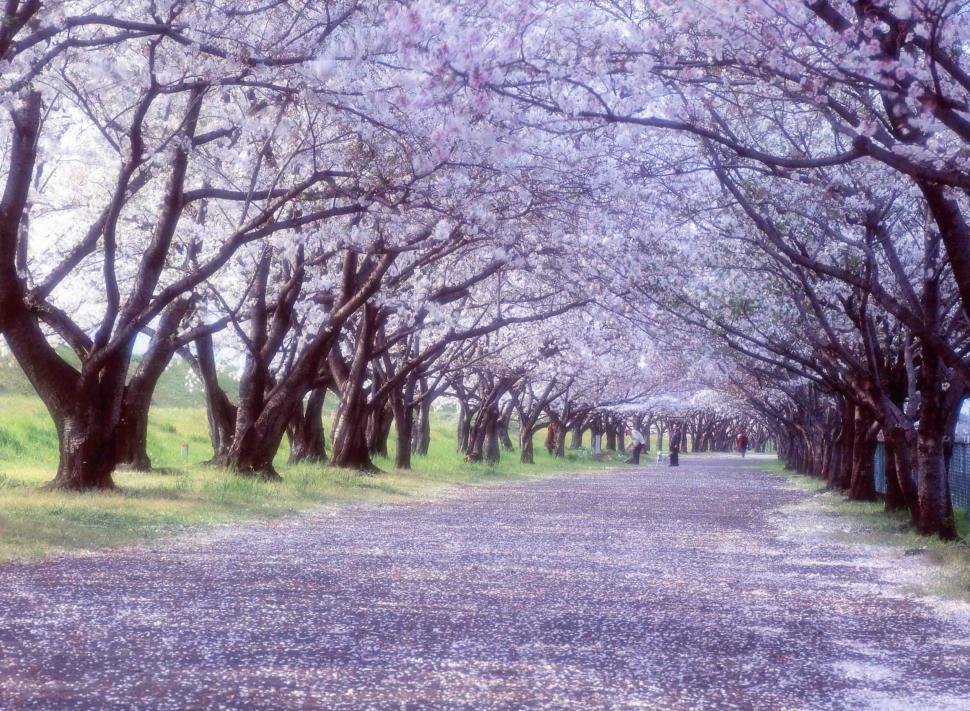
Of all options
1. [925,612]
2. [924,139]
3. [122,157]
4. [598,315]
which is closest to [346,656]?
[925,612]

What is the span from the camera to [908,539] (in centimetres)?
1502

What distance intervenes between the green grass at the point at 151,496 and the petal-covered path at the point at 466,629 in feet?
3.55

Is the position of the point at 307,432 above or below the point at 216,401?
below

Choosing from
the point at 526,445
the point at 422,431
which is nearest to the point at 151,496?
the point at 422,431

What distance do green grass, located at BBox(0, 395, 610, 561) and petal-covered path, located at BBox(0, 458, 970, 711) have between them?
3.55ft

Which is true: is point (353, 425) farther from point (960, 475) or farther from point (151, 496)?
point (960, 475)

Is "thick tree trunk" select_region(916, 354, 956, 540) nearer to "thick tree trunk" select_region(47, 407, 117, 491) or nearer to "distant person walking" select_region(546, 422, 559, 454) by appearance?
"thick tree trunk" select_region(47, 407, 117, 491)

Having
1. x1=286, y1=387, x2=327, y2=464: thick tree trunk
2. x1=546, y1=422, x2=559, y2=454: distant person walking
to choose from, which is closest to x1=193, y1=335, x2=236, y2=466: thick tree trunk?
x1=286, y1=387, x2=327, y2=464: thick tree trunk

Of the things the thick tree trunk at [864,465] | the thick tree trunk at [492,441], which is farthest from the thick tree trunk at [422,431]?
the thick tree trunk at [864,465]

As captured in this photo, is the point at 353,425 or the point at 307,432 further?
the point at 307,432

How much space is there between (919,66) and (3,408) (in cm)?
3965

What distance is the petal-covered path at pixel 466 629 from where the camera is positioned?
5.39 meters

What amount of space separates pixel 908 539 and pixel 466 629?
9749 mm

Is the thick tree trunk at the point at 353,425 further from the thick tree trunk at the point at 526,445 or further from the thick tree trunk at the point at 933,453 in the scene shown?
the thick tree trunk at the point at 526,445
